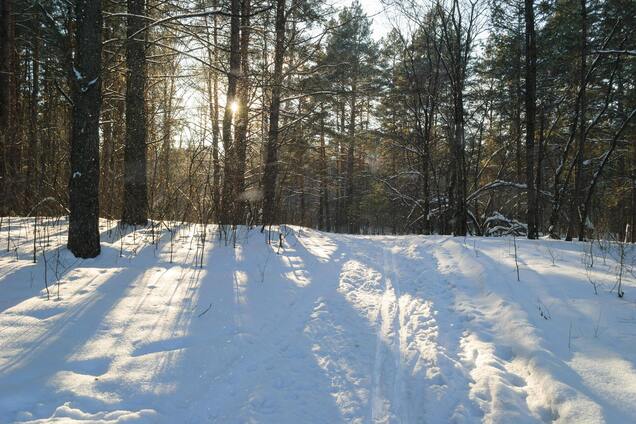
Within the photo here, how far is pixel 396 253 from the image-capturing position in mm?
8008

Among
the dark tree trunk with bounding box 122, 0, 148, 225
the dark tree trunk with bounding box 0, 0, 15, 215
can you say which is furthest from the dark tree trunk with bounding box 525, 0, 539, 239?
the dark tree trunk with bounding box 0, 0, 15, 215

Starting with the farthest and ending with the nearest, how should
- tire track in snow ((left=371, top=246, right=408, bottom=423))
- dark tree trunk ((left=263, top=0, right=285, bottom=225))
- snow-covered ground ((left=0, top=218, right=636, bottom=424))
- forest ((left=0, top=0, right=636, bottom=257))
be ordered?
dark tree trunk ((left=263, top=0, right=285, bottom=225)) < forest ((left=0, top=0, right=636, bottom=257)) < tire track in snow ((left=371, top=246, right=408, bottom=423)) < snow-covered ground ((left=0, top=218, right=636, bottom=424))

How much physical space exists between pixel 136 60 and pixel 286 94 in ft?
18.7

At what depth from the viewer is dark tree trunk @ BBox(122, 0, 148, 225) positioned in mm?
6770

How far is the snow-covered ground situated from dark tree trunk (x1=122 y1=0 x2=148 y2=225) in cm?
154

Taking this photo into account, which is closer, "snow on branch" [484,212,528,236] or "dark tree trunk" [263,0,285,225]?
"dark tree trunk" [263,0,285,225]

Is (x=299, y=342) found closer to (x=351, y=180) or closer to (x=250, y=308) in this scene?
(x=250, y=308)

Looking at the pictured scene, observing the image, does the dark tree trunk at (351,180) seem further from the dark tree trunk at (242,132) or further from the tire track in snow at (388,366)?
the tire track in snow at (388,366)

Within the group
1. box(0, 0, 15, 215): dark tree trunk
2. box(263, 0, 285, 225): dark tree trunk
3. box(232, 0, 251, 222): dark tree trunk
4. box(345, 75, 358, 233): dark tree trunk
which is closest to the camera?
box(0, 0, 15, 215): dark tree trunk

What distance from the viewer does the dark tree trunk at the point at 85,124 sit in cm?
455

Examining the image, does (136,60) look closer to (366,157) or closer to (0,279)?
(0,279)

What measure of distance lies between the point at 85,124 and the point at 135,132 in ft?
8.19

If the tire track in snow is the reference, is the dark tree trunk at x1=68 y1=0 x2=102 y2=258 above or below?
above

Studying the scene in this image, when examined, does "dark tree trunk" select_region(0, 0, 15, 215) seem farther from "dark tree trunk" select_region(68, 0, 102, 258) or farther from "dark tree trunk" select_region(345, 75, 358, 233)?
"dark tree trunk" select_region(345, 75, 358, 233)
